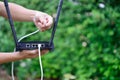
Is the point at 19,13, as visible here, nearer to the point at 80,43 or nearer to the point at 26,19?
the point at 26,19

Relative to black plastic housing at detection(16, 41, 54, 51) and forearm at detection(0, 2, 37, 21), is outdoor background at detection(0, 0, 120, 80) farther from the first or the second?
black plastic housing at detection(16, 41, 54, 51)

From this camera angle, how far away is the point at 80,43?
474 cm

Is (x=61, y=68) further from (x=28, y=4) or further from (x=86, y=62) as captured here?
(x=28, y=4)

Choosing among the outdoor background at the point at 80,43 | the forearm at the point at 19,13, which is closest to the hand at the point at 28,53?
the forearm at the point at 19,13

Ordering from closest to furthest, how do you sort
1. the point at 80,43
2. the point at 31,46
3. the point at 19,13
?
the point at 31,46 → the point at 19,13 → the point at 80,43

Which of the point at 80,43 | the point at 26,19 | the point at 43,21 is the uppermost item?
the point at 80,43

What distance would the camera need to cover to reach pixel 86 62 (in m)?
4.67

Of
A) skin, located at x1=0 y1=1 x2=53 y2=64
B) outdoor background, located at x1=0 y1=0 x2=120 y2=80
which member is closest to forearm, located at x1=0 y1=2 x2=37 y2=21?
skin, located at x1=0 y1=1 x2=53 y2=64

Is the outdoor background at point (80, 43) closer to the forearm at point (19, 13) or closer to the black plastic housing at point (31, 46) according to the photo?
the forearm at point (19, 13)

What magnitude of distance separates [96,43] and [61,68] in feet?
1.92

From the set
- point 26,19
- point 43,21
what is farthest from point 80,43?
point 43,21

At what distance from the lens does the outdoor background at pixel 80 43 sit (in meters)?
4.50

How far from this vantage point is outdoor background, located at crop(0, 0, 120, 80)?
4504 millimetres

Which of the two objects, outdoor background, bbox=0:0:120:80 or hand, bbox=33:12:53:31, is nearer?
hand, bbox=33:12:53:31
